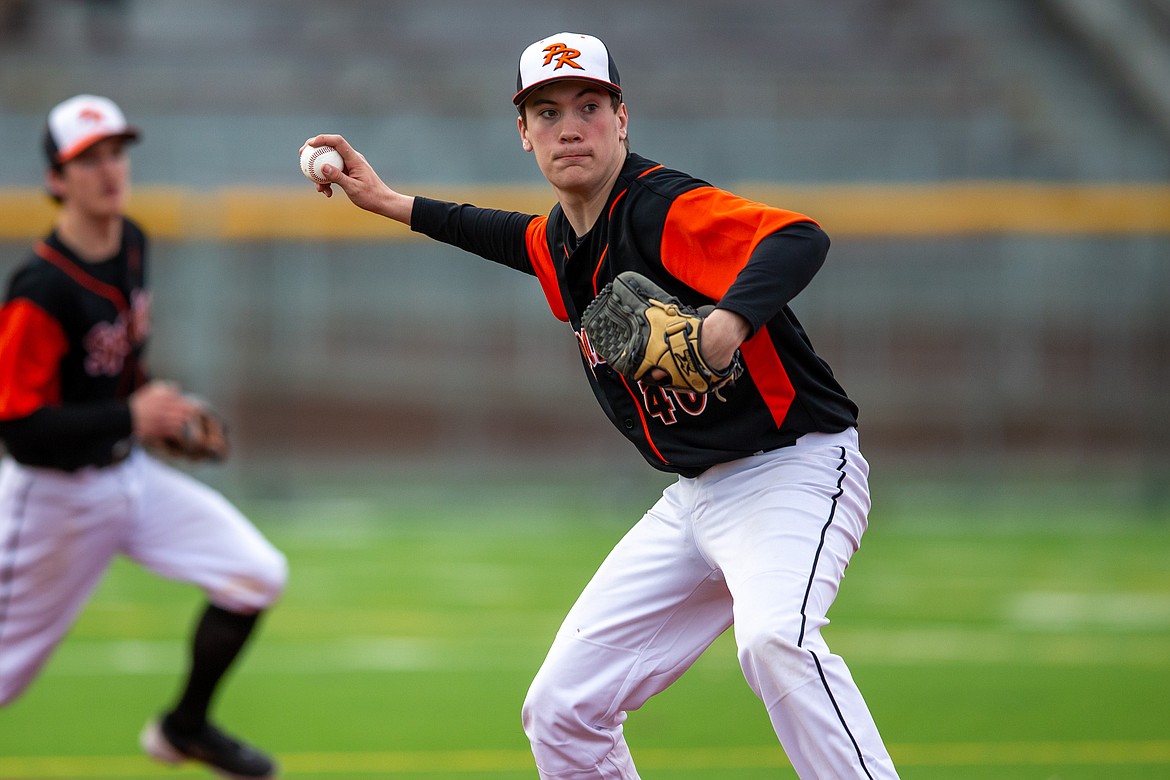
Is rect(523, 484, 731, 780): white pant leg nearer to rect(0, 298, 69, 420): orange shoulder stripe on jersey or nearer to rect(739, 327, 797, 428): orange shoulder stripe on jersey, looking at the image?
rect(739, 327, 797, 428): orange shoulder stripe on jersey

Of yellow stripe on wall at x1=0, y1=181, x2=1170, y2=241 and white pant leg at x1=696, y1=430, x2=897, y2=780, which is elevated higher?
yellow stripe on wall at x1=0, y1=181, x2=1170, y2=241

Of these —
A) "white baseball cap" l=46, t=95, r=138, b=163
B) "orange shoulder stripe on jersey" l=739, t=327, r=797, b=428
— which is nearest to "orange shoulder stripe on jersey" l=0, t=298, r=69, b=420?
"white baseball cap" l=46, t=95, r=138, b=163

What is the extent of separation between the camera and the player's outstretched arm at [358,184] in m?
4.37

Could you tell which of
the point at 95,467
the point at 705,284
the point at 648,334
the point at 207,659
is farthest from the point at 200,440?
the point at 648,334

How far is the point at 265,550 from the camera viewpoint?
592cm

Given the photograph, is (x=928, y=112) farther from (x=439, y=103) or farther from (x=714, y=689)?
(x=714, y=689)

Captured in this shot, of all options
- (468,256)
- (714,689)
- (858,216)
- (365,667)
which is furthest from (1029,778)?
(468,256)

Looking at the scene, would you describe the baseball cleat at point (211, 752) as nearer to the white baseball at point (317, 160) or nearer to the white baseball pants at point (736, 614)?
the white baseball pants at point (736, 614)

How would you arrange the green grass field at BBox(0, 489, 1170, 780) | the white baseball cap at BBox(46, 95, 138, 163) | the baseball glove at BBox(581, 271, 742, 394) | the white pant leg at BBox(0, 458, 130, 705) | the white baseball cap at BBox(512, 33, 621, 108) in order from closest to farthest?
the baseball glove at BBox(581, 271, 742, 394), the white baseball cap at BBox(512, 33, 621, 108), the white pant leg at BBox(0, 458, 130, 705), the white baseball cap at BBox(46, 95, 138, 163), the green grass field at BBox(0, 489, 1170, 780)

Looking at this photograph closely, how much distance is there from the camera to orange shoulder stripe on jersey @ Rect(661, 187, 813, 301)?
382 centimetres

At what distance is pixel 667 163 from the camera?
58.4 feet

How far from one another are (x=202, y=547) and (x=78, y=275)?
114 cm

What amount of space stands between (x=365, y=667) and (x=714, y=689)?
1889mm

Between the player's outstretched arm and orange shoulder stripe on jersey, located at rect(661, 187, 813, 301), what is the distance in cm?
89
